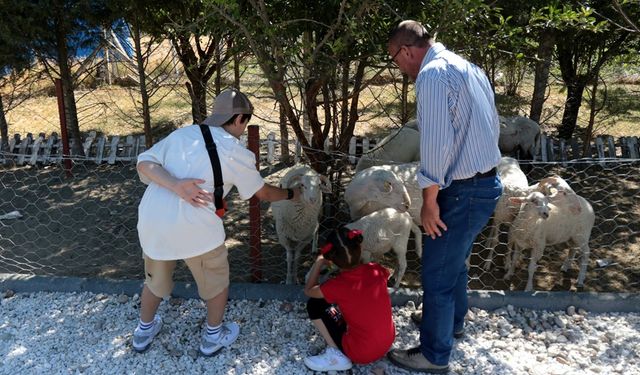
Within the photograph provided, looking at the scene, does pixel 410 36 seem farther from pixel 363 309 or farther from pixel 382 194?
pixel 382 194

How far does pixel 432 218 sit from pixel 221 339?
5.24 ft

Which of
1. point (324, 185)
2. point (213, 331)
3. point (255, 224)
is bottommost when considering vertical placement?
point (213, 331)

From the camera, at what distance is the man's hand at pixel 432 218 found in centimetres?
262

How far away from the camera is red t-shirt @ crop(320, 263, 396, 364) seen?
3.02m

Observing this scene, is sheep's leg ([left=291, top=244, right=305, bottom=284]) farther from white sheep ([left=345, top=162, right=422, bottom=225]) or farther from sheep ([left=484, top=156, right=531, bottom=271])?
sheep ([left=484, top=156, right=531, bottom=271])

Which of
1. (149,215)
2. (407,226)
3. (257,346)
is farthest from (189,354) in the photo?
(407,226)

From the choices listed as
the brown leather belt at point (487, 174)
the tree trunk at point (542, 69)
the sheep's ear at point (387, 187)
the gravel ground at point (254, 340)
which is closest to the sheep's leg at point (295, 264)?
the gravel ground at point (254, 340)

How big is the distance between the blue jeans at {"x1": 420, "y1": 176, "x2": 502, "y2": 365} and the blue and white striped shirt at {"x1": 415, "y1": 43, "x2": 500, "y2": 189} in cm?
11

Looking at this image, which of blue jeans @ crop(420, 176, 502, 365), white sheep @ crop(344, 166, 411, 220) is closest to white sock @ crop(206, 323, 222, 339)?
blue jeans @ crop(420, 176, 502, 365)

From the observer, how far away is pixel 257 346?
11.3 feet

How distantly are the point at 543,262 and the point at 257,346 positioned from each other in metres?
2.98

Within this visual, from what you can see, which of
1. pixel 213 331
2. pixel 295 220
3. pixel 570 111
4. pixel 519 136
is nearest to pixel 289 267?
pixel 295 220

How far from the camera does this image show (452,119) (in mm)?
Answer: 2477

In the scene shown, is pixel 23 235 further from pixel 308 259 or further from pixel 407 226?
pixel 407 226
